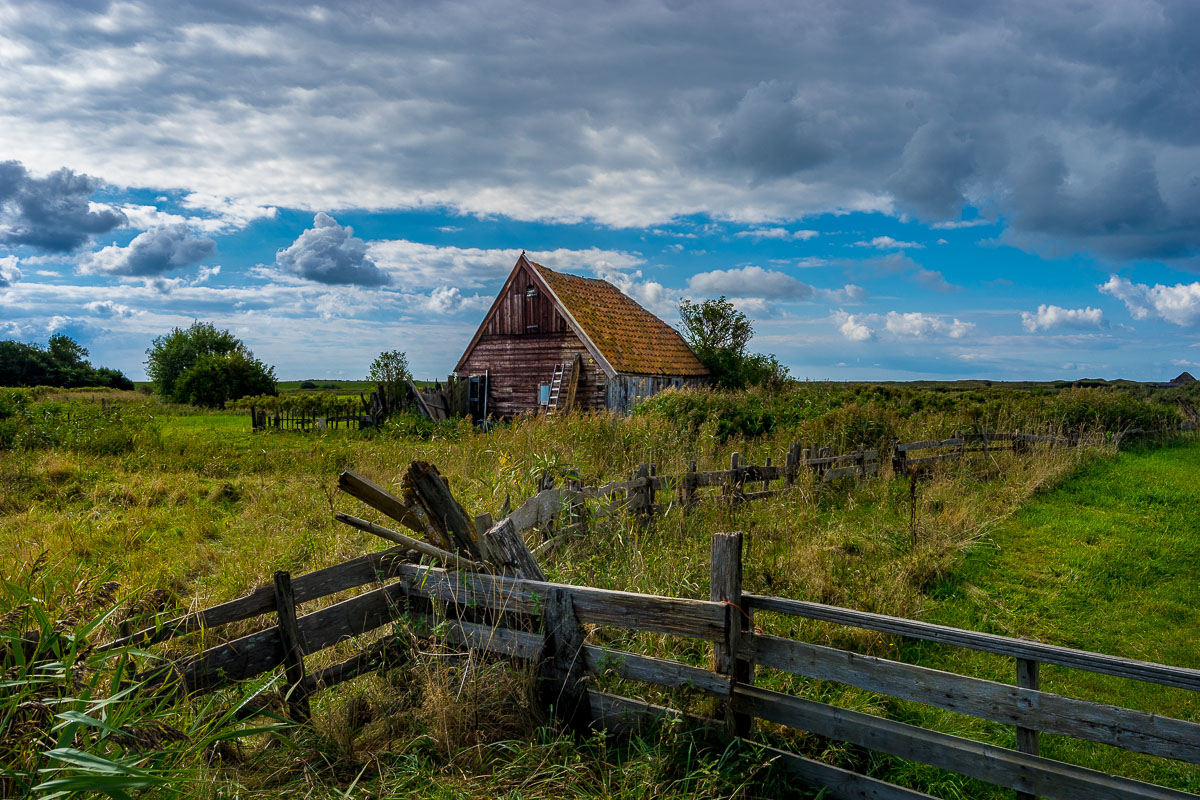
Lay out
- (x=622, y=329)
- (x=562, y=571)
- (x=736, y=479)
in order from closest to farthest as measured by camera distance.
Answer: (x=562, y=571) < (x=736, y=479) < (x=622, y=329)

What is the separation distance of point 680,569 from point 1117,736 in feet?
11.8

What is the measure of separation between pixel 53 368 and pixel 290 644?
3334 inches

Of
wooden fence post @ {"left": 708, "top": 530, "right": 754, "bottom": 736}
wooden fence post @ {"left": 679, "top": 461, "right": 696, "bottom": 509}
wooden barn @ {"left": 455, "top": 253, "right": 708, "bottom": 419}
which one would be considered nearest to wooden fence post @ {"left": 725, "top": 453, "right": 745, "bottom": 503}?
wooden fence post @ {"left": 679, "top": 461, "right": 696, "bottom": 509}

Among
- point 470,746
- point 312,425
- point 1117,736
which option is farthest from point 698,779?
point 312,425

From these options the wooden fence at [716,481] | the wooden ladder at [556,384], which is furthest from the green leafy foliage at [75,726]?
the wooden ladder at [556,384]

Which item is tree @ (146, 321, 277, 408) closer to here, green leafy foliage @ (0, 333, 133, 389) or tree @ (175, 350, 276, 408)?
tree @ (175, 350, 276, 408)

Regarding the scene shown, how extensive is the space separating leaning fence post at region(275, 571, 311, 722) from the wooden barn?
18.2 metres

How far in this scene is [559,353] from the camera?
24562 millimetres

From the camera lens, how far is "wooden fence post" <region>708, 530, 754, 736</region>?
13.4 feet

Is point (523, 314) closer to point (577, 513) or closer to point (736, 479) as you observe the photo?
point (736, 479)

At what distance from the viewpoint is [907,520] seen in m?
10.5

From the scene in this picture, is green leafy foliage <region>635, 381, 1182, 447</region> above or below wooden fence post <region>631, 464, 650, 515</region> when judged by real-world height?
above

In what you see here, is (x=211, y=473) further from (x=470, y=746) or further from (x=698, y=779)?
(x=698, y=779)

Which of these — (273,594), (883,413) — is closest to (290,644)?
(273,594)
